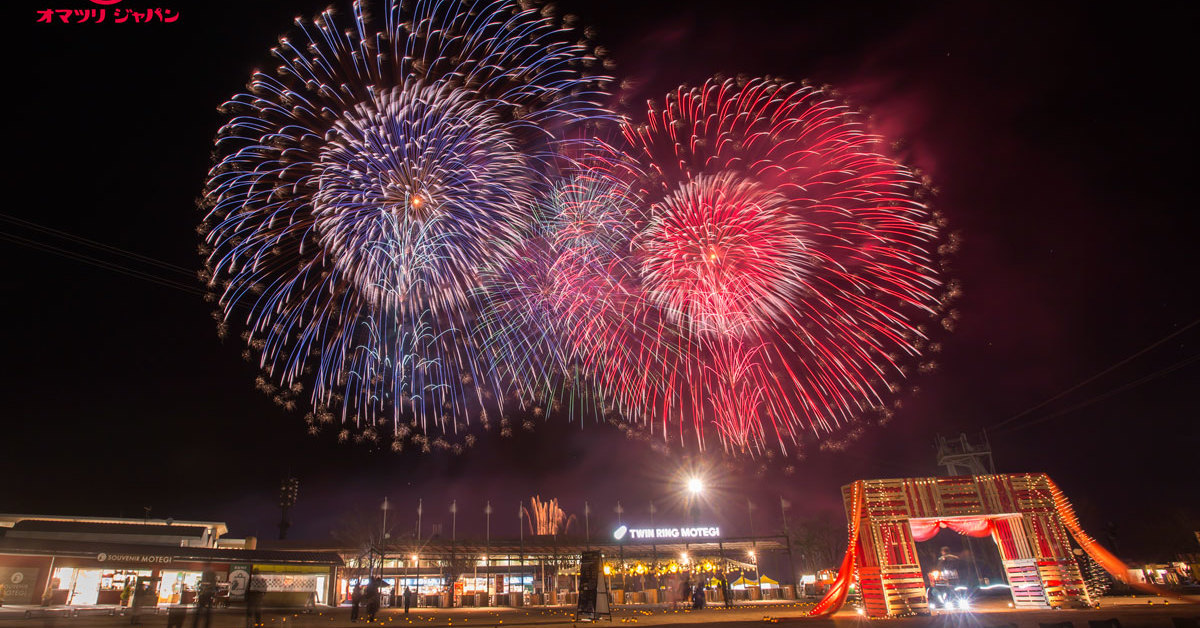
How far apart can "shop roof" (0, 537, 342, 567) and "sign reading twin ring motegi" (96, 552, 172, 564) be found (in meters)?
0.10

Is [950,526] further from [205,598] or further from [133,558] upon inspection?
[133,558]

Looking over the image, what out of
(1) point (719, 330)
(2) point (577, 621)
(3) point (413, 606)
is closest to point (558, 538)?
(3) point (413, 606)

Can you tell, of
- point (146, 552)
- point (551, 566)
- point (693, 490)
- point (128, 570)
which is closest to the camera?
point (128, 570)

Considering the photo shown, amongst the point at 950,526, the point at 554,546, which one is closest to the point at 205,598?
the point at 950,526

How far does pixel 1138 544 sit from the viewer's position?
207 feet

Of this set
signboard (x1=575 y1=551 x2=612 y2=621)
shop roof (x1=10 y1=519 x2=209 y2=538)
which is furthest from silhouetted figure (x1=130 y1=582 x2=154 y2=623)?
shop roof (x1=10 y1=519 x2=209 y2=538)

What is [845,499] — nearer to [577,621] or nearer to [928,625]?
[928,625]

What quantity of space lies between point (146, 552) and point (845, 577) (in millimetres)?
40775

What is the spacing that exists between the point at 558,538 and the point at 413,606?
497 inches

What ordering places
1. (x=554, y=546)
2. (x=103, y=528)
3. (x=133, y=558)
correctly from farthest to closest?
(x=103, y=528) → (x=554, y=546) → (x=133, y=558)

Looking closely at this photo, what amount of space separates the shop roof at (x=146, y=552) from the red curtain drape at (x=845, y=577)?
33.9 meters

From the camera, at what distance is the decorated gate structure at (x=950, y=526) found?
74.0ft

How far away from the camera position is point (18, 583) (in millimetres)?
33062

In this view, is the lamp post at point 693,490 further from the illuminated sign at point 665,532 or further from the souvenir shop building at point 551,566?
the illuminated sign at point 665,532
